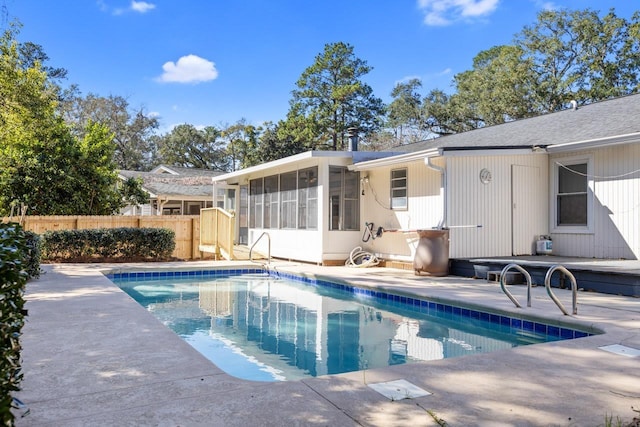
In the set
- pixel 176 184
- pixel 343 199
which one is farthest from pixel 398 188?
pixel 176 184

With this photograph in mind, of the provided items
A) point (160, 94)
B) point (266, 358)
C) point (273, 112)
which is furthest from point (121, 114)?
point (266, 358)

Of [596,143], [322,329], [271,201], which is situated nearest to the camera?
[322,329]

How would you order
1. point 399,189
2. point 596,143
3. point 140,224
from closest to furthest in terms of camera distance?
point 596,143 < point 399,189 < point 140,224

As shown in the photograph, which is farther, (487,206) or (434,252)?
(487,206)

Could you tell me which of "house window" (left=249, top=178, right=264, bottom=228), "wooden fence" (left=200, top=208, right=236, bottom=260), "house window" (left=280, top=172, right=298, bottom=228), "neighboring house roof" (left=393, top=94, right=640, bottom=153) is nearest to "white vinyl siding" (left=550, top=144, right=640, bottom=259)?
"neighboring house roof" (left=393, top=94, right=640, bottom=153)

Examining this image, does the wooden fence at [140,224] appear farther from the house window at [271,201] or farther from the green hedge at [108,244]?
the house window at [271,201]

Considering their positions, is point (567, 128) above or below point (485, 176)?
above

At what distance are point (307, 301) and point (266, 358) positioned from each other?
3.25 meters

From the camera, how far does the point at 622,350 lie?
387 centimetres

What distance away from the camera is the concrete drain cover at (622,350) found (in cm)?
375

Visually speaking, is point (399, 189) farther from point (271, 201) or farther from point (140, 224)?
point (140, 224)

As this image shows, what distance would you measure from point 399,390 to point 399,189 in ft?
26.5

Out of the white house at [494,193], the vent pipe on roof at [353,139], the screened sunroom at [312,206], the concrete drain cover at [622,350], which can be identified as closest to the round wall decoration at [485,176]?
the white house at [494,193]

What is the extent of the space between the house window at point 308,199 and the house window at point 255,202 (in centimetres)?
260
